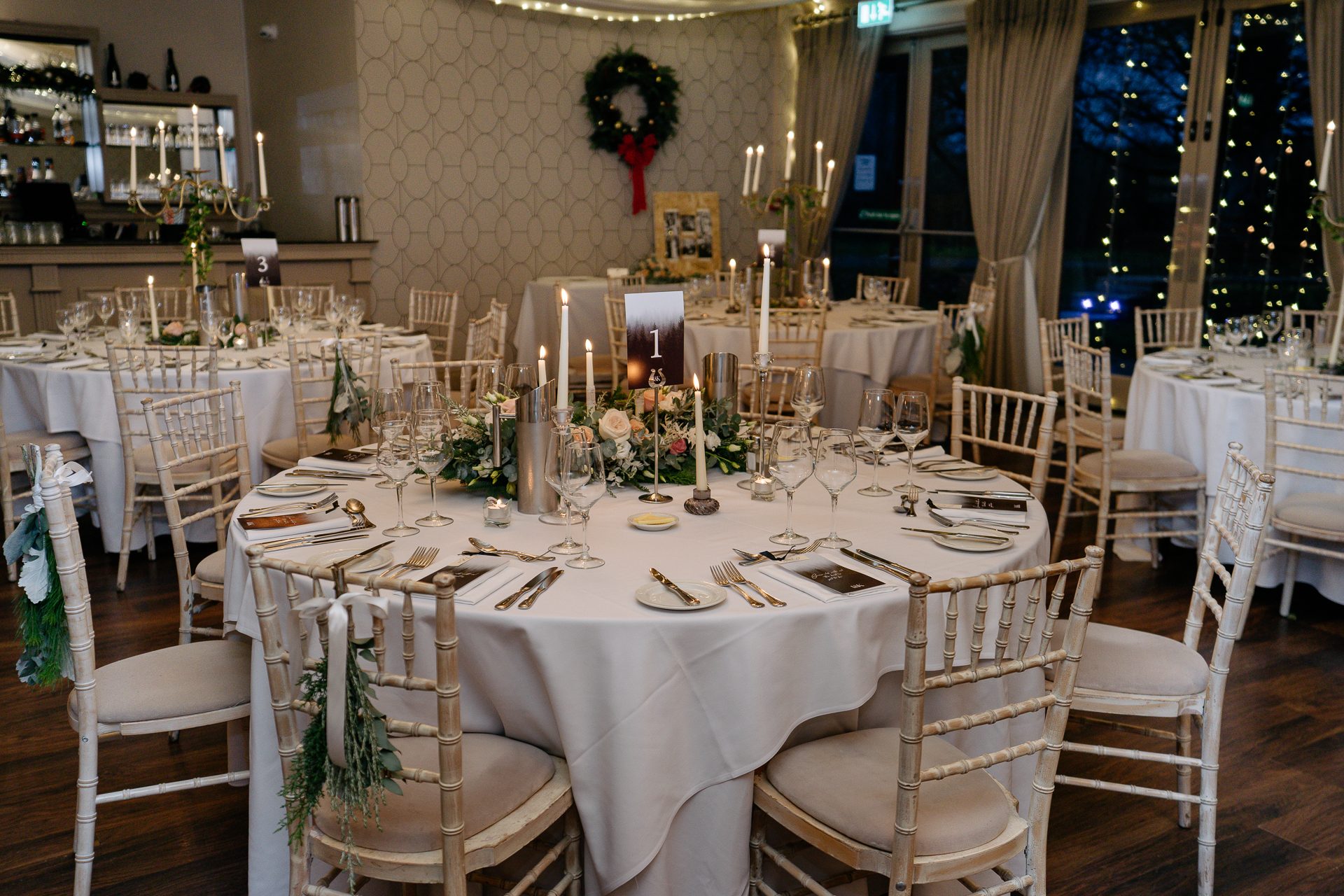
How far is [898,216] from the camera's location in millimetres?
8312

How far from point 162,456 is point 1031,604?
7.45ft

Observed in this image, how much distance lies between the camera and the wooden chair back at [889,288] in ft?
21.5

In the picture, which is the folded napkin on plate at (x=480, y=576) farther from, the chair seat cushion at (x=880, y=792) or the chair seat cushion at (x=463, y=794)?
the chair seat cushion at (x=880, y=792)

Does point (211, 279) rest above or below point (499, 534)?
above

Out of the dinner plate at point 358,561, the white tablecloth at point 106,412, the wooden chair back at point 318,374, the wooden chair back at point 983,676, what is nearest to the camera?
the wooden chair back at point 983,676

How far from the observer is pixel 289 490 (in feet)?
8.06

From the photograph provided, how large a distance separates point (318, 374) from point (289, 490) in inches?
81.5

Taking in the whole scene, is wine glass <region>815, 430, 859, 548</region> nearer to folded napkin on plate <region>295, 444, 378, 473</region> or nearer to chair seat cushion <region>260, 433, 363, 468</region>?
folded napkin on plate <region>295, 444, 378, 473</region>

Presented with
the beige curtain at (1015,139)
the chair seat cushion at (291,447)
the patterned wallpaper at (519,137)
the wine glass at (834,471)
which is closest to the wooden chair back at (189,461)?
the chair seat cushion at (291,447)

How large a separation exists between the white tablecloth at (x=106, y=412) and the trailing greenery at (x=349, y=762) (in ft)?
9.52

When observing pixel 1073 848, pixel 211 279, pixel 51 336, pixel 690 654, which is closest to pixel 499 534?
pixel 690 654

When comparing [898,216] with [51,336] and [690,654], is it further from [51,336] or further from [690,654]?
[690,654]

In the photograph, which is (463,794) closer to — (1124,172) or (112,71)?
(1124,172)

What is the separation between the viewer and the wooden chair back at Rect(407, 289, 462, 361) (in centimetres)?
610
